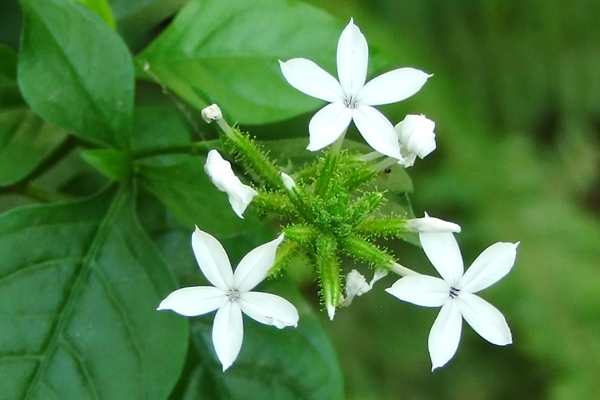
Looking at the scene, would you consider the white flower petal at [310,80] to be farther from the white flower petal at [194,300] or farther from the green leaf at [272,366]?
the green leaf at [272,366]

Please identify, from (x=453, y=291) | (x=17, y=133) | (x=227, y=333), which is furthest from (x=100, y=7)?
(x=453, y=291)

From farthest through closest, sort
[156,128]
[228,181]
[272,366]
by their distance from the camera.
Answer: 1. [156,128]
2. [272,366]
3. [228,181]

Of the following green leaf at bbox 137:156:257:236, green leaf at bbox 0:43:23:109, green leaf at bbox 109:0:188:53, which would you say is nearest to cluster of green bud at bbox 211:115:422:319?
green leaf at bbox 137:156:257:236

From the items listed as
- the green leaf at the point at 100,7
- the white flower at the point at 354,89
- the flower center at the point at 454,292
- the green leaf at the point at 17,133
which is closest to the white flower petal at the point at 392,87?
the white flower at the point at 354,89

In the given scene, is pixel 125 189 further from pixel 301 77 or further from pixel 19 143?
pixel 301 77

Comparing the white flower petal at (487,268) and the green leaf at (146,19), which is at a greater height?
the green leaf at (146,19)

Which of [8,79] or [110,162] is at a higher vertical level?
[8,79]

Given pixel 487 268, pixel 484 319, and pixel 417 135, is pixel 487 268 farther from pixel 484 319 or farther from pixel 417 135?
pixel 417 135
